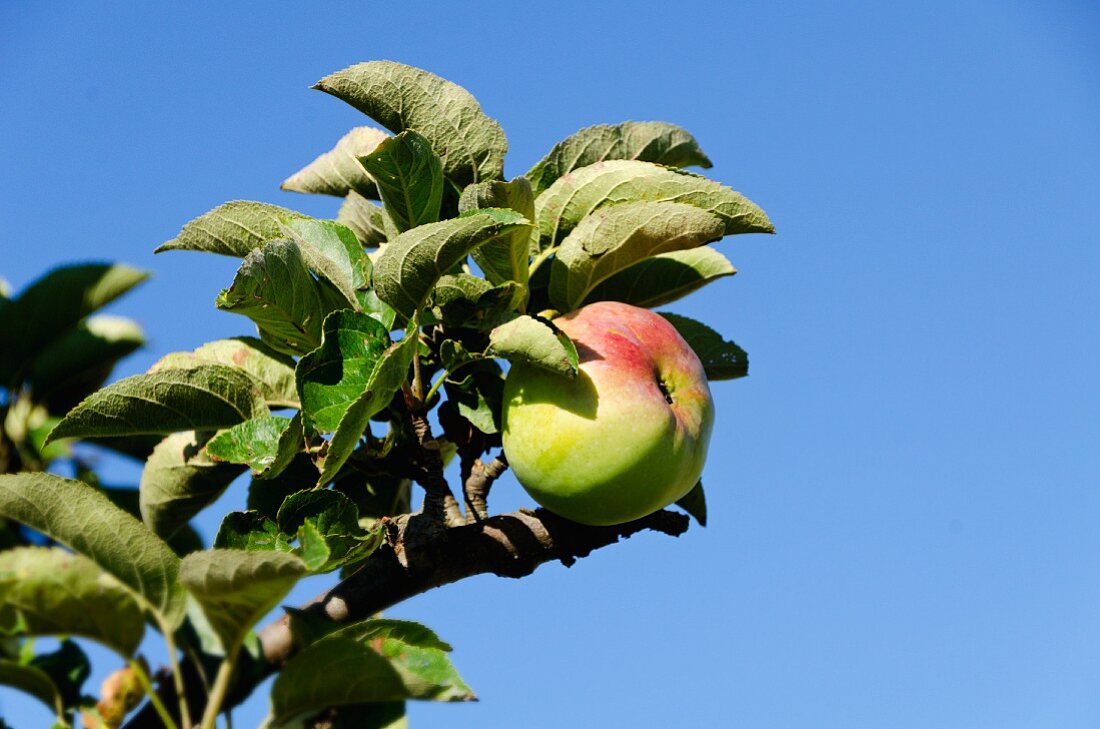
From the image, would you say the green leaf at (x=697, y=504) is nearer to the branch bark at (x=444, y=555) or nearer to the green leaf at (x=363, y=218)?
the branch bark at (x=444, y=555)

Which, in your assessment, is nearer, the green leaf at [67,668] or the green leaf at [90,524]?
the green leaf at [90,524]

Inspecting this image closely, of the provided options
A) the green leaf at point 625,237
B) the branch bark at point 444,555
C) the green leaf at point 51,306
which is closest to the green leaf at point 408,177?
the green leaf at point 625,237

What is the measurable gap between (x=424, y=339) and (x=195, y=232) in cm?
39

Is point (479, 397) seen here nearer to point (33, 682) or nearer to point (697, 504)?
point (697, 504)

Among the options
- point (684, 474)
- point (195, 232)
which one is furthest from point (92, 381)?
point (684, 474)

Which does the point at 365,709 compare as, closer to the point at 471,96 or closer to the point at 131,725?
the point at 131,725

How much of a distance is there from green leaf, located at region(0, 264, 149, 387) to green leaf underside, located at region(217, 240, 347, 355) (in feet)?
5.65

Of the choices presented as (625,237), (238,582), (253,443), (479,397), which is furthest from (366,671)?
(625,237)

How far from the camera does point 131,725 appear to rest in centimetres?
142

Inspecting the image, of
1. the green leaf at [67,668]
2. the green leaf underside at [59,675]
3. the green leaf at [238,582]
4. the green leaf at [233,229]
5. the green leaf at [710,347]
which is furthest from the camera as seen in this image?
the green leaf at [710,347]

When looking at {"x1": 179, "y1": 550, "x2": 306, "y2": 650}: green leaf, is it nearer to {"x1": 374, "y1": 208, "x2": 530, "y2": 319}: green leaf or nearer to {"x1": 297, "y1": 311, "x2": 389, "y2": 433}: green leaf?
{"x1": 297, "y1": 311, "x2": 389, "y2": 433}: green leaf

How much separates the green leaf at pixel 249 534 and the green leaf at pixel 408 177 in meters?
0.52

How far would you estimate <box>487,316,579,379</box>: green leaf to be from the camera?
1.53m

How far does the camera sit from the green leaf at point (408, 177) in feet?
5.29
